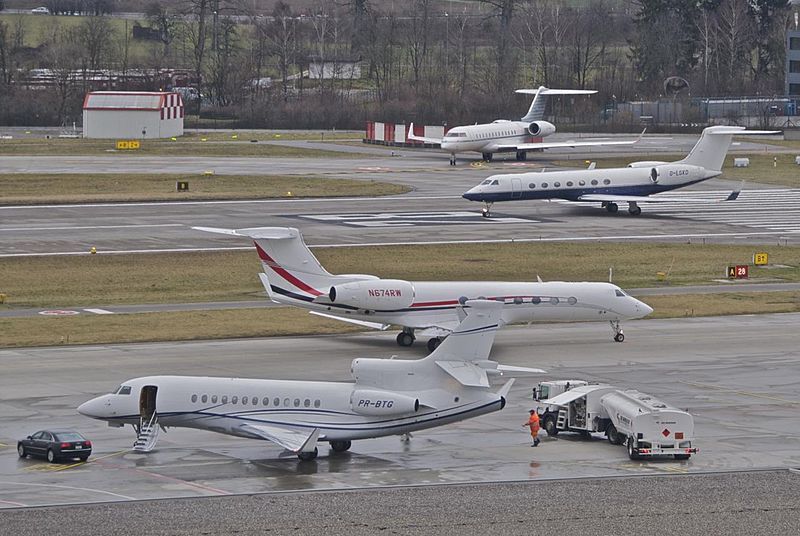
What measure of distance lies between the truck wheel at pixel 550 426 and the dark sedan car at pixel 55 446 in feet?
48.6

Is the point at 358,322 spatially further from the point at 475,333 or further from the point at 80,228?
the point at 80,228

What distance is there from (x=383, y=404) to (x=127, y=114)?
5137 inches

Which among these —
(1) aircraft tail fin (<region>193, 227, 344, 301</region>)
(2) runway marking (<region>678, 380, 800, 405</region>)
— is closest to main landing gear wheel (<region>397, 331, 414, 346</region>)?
(1) aircraft tail fin (<region>193, 227, 344, 301</region>)

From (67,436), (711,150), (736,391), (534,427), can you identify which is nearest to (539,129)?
(711,150)

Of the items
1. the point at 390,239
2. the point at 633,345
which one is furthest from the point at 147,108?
the point at 633,345

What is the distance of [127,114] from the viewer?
543 feet

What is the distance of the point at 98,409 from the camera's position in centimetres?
4319

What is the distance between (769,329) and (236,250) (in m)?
36.6

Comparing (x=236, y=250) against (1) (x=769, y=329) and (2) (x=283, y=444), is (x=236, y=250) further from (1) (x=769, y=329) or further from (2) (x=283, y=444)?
(2) (x=283, y=444)

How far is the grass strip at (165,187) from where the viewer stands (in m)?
112

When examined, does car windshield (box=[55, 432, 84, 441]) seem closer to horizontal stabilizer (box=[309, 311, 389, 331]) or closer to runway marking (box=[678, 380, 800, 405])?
horizontal stabilizer (box=[309, 311, 389, 331])

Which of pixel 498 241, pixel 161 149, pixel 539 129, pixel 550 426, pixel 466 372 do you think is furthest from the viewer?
pixel 161 149

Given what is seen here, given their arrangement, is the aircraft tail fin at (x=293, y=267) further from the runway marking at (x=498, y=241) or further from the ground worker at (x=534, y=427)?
the runway marking at (x=498, y=241)

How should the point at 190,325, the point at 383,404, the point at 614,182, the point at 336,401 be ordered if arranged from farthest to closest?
the point at 614,182
the point at 190,325
the point at 336,401
the point at 383,404
